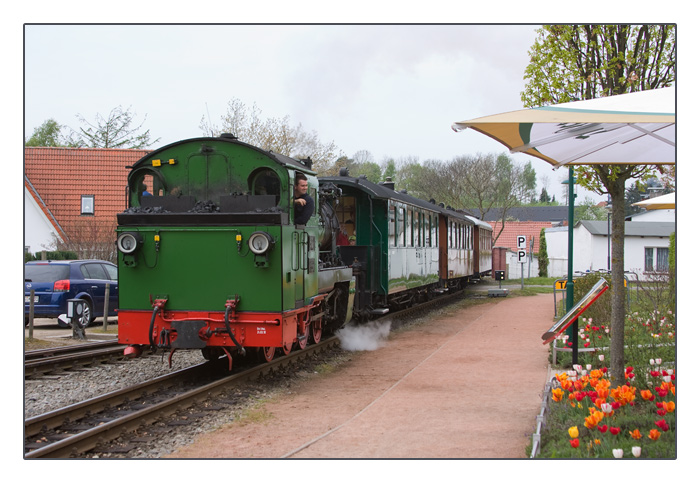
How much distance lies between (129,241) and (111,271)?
8.23 m

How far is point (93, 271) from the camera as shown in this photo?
1474cm

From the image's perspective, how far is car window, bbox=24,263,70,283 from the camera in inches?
540

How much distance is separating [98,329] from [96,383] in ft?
20.6

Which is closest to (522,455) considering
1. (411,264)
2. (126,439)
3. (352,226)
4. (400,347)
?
(126,439)

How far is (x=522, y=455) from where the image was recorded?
546 cm

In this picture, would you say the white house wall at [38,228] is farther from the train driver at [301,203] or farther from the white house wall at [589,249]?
the white house wall at [589,249]

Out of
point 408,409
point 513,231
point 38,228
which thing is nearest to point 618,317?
point 408,409

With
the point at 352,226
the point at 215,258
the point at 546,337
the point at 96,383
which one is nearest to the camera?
the point at 546,337

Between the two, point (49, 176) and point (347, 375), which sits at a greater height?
point (49, 176)

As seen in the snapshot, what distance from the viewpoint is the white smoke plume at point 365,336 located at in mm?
12143

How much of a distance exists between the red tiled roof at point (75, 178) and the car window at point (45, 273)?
8.53 m

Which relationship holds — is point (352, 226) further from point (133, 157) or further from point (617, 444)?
point (133, 157)

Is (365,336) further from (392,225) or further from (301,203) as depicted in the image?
(301,203)

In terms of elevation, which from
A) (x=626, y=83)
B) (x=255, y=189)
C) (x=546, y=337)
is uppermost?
(x=626, y=83)
